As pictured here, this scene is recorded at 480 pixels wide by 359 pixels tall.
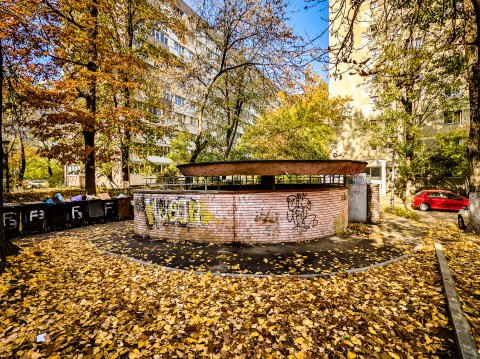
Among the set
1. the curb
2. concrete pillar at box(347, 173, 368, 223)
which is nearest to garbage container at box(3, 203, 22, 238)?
the curb

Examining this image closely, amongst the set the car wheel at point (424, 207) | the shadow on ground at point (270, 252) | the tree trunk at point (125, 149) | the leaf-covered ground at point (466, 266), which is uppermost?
the tree trunk at point (125, 149)

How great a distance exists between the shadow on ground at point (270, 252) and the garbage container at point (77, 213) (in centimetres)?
144

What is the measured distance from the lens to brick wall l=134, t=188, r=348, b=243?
8508 mm

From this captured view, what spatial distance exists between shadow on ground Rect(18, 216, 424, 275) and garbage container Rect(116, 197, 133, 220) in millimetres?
3580

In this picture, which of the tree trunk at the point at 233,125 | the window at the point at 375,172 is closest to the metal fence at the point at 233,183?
the tree trunk at the point at 233,125

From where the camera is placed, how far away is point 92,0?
14.4 meters

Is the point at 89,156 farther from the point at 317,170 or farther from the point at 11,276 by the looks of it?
the point at 317,170

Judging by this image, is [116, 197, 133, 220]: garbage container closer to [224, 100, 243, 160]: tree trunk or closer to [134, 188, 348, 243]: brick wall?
[134, 188, 348, 243]: brick wall

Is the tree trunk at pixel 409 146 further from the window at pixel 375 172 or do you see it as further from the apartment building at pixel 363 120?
the window at pixel 375 172

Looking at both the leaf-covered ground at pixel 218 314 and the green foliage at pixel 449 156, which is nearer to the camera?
the leaf-covered ground at pixel 218 314

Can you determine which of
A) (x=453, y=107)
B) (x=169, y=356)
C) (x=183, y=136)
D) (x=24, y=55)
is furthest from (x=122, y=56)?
(x=453, y=107)

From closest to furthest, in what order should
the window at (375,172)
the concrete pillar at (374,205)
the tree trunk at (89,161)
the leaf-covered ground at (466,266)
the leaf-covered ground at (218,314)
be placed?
the leaf-covered ground at (218,314) → the leaf-covered ground at (466,266) → the concrete pillar at (374,205) → the tree trunk at (89,161) → the window at (375,172)

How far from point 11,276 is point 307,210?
8.53m

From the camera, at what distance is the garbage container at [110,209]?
43.9 feet
